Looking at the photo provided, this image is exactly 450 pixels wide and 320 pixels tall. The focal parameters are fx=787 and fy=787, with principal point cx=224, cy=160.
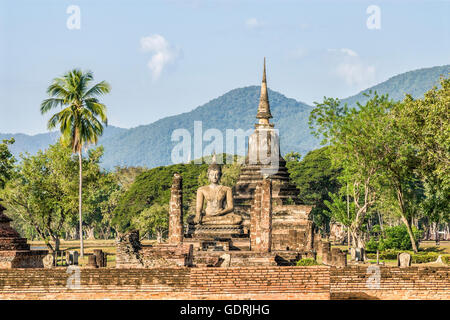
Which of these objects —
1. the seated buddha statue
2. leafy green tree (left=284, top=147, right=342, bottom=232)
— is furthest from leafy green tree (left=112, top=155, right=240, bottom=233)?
the seated buddha statue

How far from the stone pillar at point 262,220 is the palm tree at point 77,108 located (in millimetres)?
9689

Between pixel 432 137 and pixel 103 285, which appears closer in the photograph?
pixel 103 285

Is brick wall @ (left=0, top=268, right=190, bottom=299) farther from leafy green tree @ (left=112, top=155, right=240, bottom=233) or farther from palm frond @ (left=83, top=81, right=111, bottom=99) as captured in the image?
leafy green tree @ (left=112, top=155, right=240, bottom=233)

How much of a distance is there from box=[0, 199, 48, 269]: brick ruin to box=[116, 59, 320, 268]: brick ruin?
3.69 m

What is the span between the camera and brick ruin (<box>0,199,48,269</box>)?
27266mm

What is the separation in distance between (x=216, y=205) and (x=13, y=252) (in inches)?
588

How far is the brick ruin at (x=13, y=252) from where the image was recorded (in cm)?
2727

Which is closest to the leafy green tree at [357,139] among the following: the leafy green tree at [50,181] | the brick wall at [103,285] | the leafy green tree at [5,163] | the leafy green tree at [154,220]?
the leafy green tree at [50,181]

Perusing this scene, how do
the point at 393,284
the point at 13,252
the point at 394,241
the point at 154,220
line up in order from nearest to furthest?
the point at 393,284 → the point at 13,252 → the point at 394,241 → the point at 154,220

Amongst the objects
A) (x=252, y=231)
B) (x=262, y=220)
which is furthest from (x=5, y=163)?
(x=262, y=220)

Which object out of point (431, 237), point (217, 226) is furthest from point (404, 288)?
point (431, 237)

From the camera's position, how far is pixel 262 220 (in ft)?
112

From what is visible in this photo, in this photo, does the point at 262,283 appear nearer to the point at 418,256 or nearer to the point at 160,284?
the point at 160,284
